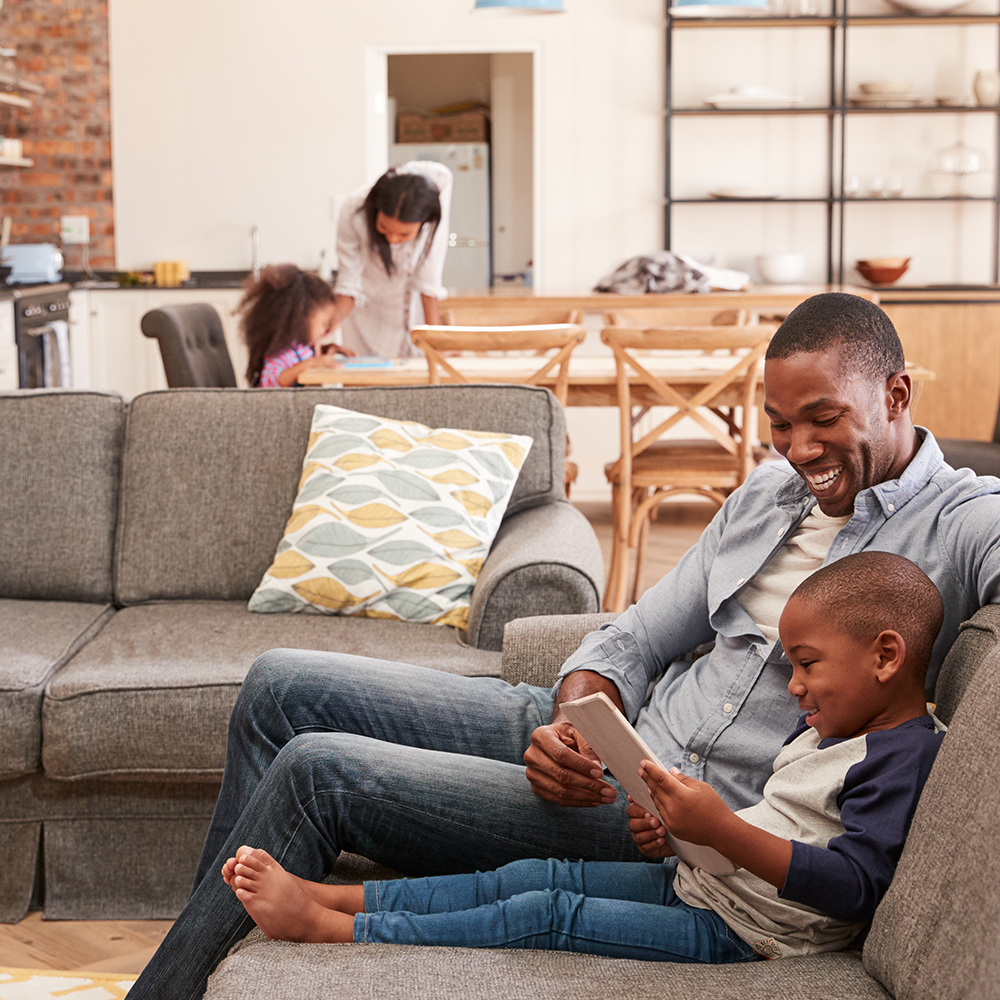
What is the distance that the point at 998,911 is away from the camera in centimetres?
87

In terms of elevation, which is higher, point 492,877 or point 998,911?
point 998,911

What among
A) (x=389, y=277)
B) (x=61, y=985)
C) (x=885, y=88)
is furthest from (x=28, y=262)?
(x=61, y=985)

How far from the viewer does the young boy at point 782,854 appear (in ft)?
3.51

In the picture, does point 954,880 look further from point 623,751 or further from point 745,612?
point 745,612

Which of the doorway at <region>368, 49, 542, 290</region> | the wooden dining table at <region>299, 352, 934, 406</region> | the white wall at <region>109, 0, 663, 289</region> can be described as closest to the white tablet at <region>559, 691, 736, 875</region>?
the wooden dining table at <region>299, 352, 934, 406</region>

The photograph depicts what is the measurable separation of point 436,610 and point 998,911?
1.40 metres

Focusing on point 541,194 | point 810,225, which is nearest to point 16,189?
point 541,194

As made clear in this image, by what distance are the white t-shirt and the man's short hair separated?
19 cm

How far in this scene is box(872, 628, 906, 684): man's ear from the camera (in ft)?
3.66

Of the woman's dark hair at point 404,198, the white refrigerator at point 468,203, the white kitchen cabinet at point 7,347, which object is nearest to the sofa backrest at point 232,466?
the woman's dark hair at point 404,198

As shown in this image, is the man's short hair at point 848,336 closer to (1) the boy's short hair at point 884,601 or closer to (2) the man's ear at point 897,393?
(2) the man's ear at point 897,393

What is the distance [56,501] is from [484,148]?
637cm

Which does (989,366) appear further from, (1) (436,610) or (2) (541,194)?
(1) (436,610)

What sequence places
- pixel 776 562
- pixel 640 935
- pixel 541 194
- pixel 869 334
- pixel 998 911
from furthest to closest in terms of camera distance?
pixel 541 194 < pixel 776 562 < pixel 869 334 < pixel 640 935 < pixel 998 911
